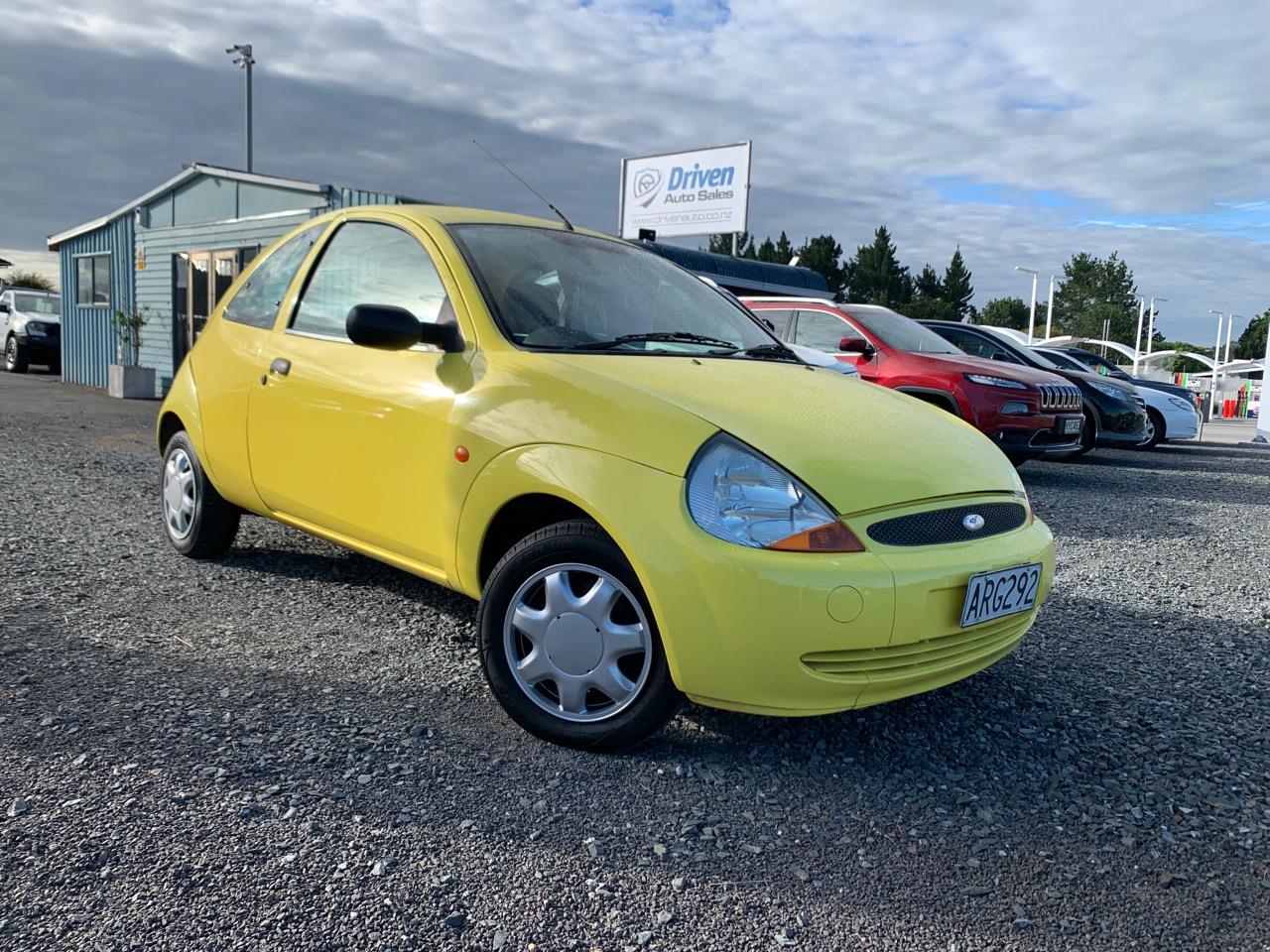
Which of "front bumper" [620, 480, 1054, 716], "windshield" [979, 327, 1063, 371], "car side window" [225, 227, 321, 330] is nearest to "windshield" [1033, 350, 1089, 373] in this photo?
"windshield" [979, 327, 1063, 371]

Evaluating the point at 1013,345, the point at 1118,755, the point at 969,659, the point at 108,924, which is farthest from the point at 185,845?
the point at 1013,345

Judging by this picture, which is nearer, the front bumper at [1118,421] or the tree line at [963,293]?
the front bumper at [1118,421]

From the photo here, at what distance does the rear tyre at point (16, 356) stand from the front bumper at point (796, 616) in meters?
25.1

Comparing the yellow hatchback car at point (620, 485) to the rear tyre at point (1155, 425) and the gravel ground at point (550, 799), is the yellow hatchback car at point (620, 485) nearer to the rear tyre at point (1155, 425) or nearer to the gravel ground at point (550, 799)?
the gravel ground at point (550, 799)

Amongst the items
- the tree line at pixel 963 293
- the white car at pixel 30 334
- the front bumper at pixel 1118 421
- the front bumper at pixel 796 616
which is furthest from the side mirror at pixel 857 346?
the tree line at pixel 963 293

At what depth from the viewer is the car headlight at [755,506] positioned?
2.45 meters

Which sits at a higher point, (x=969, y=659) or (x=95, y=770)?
(x=969, y=659)

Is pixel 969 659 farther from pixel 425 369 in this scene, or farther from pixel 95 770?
pixel 95 770

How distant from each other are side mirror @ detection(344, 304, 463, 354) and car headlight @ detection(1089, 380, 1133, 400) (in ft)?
36.7

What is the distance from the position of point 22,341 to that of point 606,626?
2473 cm

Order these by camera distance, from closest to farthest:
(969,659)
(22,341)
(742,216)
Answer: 1. (969,659)
2. (22,341)
3. (742,216)

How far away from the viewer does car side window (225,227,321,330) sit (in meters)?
4.12

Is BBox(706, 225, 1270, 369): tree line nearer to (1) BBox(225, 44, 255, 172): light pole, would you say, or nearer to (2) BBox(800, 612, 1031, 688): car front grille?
(1) BBox(225, 44, 255, 172): light pole

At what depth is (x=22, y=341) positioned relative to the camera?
2264cm
